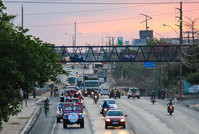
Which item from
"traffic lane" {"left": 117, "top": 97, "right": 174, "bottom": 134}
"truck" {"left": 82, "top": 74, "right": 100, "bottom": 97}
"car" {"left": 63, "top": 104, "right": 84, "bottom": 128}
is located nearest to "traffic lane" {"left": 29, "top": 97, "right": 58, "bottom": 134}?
"car" {"left": 63, "top": 104, "right": 84, "bottom": 128}

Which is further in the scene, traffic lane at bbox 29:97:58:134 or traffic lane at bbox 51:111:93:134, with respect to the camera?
traffic lane at bbox 29:97:58:134

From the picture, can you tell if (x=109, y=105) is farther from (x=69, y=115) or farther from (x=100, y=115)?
(x=69, y=115)

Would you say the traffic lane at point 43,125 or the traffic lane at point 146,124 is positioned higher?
the traffic lane at point 146,124

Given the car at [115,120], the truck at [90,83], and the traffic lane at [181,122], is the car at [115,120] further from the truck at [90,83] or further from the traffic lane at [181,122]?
the truck at [90,83]

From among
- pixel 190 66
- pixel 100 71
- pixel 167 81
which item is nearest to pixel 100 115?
pixel 190 66

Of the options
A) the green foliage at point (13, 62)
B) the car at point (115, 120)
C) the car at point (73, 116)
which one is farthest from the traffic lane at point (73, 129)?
the green foliage at point (13, 62)

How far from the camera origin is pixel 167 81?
109 meters

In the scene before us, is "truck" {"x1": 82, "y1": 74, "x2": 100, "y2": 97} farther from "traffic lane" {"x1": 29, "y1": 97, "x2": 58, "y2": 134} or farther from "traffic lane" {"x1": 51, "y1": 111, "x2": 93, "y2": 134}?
"traffic lane" {"x1": 51, "y1": 111, "x2": 93, "y2": 134}

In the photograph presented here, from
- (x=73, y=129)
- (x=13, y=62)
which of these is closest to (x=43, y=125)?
(x=73, y=129)

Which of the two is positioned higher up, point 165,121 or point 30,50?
point 30,50

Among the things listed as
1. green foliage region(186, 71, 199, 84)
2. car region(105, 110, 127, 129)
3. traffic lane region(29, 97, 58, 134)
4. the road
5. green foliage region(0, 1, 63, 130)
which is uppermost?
green foliage region(0, 1, 63, 130)

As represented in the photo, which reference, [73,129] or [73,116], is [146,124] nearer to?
[73,129]

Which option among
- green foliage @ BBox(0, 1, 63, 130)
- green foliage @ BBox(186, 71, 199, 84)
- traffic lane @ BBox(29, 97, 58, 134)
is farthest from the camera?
green foliage @ BBox(186, 71, 199, 84)

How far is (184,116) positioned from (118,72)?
120837mm
